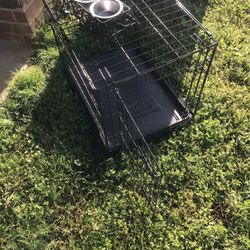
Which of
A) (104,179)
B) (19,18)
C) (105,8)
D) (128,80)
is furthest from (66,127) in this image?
(19,18)

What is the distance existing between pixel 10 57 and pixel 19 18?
0.45 metres

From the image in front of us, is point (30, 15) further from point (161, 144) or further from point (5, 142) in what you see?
point (161, 144)

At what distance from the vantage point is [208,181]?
2891 millimetres

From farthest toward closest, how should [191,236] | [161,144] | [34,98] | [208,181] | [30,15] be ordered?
[30,15] → [34,98] → [161,144] → [208,181] → [191,236]

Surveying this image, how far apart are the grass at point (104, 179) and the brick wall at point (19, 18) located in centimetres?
58

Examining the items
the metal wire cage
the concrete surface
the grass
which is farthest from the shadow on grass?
Answer: the concrete surface

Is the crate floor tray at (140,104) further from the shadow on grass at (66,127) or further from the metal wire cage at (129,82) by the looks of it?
the shadow on grass at (66,127)

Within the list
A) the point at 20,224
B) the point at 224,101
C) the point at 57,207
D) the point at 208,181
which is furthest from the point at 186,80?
the point at 20,224

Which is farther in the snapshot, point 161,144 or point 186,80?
point 186,80

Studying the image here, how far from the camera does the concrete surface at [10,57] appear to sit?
145 inches

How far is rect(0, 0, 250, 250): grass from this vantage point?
2.63 metres

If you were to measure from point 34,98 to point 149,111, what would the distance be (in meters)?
1.16

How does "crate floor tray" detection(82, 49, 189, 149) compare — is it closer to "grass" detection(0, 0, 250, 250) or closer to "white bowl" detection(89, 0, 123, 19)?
"grass" detection(0, 0, 250, 250)

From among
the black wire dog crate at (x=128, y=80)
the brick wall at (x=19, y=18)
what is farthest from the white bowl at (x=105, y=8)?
the brick wall at (x=19, y=18)
